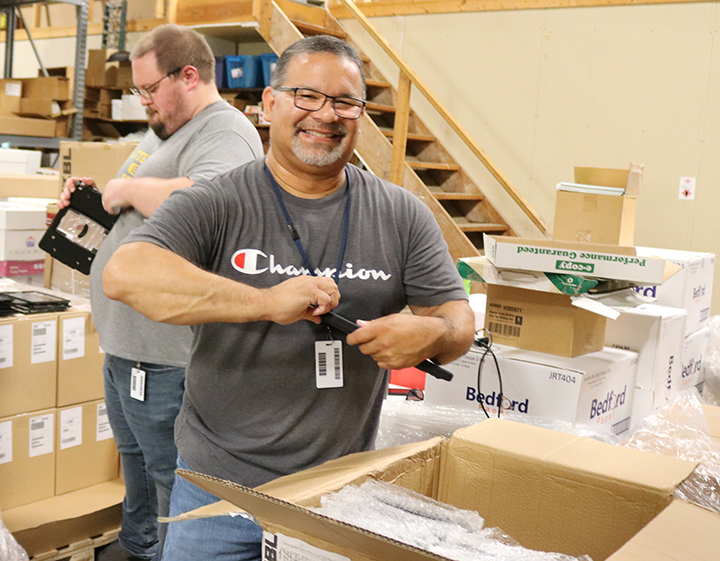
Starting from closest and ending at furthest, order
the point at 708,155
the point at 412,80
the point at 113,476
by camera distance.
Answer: the point at 113,476, the point at 708,155, the point at 412,80

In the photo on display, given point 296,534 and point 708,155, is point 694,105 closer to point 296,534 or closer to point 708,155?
point 708,155

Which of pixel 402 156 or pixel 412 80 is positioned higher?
pixel 412 80

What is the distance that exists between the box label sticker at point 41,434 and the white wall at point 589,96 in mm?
3799

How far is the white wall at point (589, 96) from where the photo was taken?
4727 mm

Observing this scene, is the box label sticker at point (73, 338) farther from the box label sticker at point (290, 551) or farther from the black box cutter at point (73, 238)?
the box label sticker at point (290, 551)

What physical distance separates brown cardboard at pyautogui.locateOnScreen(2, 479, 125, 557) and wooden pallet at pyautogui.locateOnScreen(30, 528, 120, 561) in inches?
0.7

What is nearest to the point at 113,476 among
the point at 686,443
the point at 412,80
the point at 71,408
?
the point at 71,408

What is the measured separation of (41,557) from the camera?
2.56 metres

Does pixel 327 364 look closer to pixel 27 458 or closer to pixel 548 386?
pixel 548 386

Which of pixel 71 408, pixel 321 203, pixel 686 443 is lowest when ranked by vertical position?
pixel 71 408

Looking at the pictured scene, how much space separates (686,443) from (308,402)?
1089 mm

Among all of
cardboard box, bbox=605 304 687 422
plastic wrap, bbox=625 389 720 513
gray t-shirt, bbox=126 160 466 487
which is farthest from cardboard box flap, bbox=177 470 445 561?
cardboard box, bbox=605 304 687 422

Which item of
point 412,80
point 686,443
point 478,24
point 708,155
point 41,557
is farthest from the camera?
point 478,24

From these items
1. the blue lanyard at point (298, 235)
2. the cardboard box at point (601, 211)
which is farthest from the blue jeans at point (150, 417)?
the cardboard box at point (601, 211)
